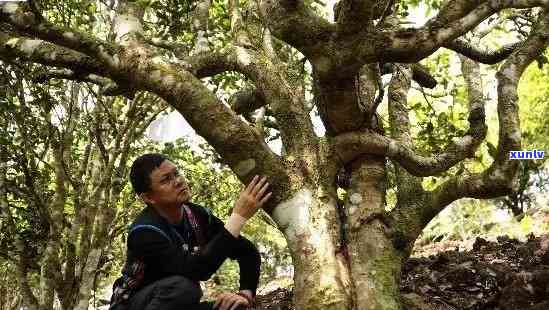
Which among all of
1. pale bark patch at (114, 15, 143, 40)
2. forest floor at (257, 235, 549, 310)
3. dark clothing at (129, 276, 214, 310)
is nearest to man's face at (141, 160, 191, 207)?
dark clothing at (129, 276, 214, 310)

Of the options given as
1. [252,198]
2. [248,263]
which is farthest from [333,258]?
[252,198]

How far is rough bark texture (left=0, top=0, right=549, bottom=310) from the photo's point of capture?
404 cm

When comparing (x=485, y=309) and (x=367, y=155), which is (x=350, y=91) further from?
(x=485, y=309)

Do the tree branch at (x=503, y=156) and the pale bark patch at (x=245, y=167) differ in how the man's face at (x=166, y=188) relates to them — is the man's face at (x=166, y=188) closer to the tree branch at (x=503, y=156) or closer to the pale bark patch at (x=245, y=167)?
the pale bark patch at (x=245, y=167)

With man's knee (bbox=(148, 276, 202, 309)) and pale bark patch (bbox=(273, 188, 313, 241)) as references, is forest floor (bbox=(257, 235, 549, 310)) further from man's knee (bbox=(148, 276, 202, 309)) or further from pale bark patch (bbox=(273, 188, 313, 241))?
man's knee (bbox=(148, 276, 202, 309))

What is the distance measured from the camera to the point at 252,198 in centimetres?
405

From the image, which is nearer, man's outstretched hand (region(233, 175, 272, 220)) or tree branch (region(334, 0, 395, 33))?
tree branch (region(334, 0, 395, 33))

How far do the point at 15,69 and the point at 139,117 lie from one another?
8.69ft

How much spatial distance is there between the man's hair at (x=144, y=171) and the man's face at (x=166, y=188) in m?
0.03

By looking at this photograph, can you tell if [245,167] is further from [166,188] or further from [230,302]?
[230,302]

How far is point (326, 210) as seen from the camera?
436 cm

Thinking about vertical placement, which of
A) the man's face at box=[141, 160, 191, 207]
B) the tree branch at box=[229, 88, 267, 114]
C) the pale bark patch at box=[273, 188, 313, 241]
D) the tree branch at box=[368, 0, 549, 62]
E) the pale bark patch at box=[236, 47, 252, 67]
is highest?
the pale bark patch at box=[236, 47, 252, 67]

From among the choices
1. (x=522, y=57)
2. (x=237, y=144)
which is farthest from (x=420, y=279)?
(x=237, y=144)

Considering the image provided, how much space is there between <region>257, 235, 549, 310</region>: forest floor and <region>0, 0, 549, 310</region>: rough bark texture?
2.70 feet
